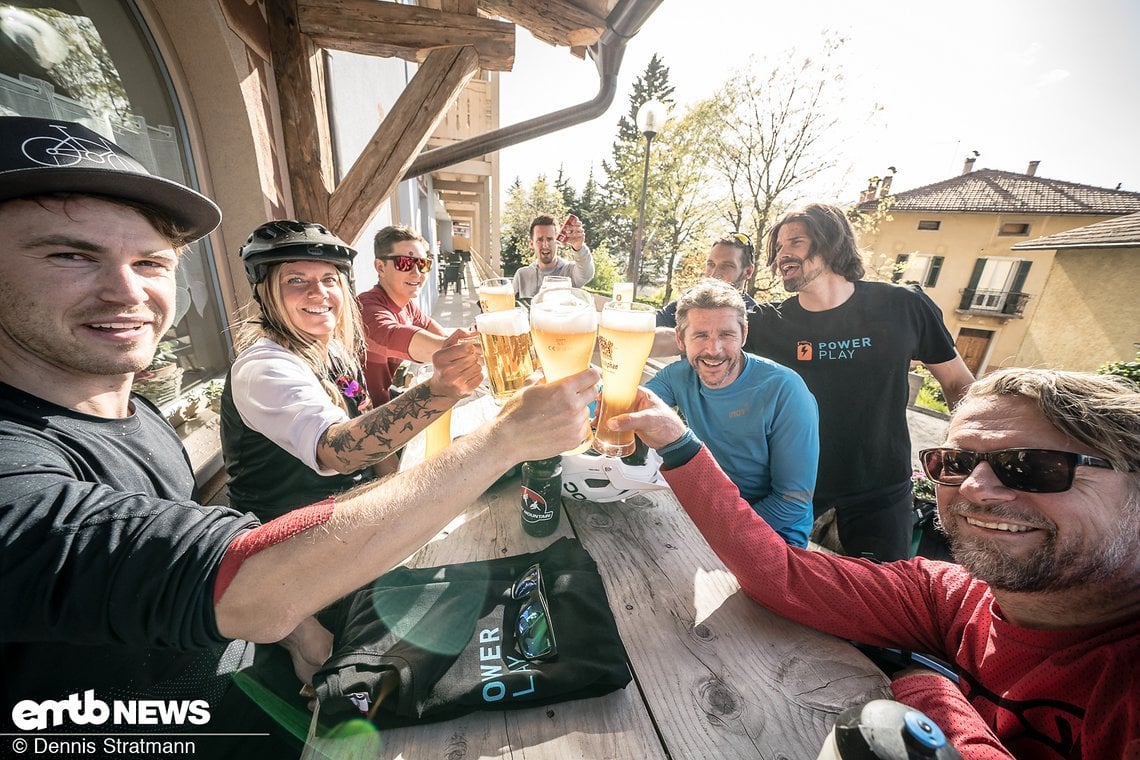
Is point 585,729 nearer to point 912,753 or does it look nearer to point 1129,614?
point 912,753

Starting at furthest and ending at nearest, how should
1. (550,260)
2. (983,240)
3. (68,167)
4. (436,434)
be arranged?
1. (983,240)
2. (550,260)
3. (436,434)
4. (68,167)

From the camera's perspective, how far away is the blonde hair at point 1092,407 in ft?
3.87

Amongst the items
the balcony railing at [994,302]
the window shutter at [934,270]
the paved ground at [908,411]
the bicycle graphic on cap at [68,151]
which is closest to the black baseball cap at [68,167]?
the bicycle graphic on cap at [68,151]

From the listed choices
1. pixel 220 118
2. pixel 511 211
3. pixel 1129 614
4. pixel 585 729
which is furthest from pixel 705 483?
pixel 511 211

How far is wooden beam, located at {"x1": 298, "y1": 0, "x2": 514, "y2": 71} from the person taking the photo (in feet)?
9.85

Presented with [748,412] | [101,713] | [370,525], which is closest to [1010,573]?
[748,412]

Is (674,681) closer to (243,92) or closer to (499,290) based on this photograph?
(499,290)

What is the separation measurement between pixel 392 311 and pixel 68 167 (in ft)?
7.53

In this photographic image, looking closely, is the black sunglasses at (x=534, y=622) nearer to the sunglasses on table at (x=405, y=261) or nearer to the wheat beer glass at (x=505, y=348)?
the wheat beer glass at (x=505, y=348)

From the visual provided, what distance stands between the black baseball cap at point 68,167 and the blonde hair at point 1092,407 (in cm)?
281

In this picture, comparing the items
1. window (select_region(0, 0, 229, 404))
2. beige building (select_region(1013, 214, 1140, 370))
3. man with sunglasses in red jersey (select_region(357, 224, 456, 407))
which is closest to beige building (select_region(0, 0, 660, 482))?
window (select_region(0, 0, 229, 404))

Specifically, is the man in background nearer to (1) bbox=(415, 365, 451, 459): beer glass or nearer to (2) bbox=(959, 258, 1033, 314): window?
(1) bbox=(415, 365, 451, 459): beer glass

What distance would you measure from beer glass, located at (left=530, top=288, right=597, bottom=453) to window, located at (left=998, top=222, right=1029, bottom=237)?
29723 mm

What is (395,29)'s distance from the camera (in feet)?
10.1
